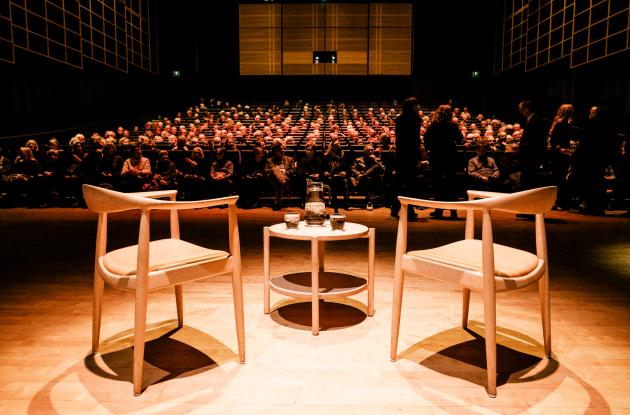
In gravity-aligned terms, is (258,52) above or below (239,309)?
above

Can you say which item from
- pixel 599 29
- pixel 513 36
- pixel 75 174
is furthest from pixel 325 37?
pixel 75 174

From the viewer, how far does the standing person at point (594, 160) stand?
5375 mm

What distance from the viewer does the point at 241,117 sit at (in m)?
13.1

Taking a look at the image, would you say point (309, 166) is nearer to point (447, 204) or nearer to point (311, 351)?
point (311, 351)

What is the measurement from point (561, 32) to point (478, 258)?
36.7 feet

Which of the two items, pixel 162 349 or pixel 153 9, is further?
pixel 153 9

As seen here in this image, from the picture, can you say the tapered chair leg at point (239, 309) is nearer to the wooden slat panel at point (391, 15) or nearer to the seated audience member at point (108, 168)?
the seated audience member at point (108, 168)

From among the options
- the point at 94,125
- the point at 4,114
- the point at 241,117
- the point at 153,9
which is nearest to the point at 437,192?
the point at 4,114

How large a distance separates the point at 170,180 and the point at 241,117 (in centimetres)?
702

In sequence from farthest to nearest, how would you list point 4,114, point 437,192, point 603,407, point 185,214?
point 4,114 < point 185,214 < point 437,192 < point 603,407

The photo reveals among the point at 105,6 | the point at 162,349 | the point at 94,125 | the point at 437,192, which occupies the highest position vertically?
the point at 105,6

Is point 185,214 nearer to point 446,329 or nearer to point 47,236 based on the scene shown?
point 47,236

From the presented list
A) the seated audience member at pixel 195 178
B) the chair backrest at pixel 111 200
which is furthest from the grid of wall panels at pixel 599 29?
the chair backrest at pixel 111 200

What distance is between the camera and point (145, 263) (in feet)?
5.07
